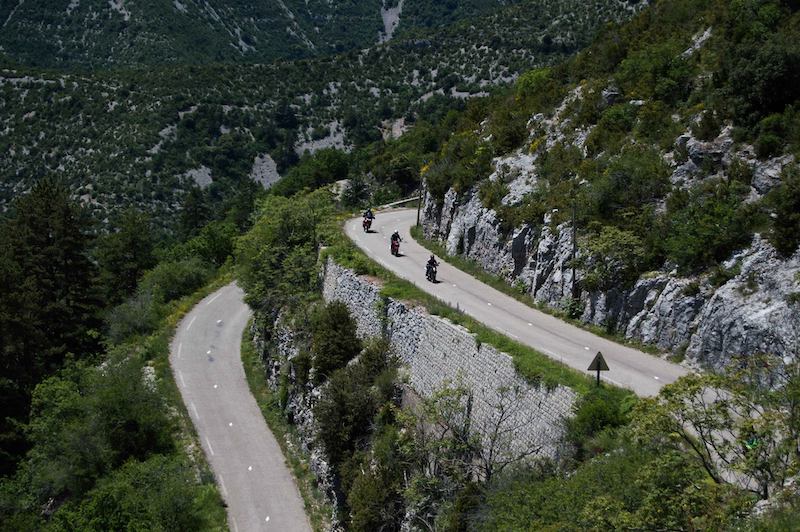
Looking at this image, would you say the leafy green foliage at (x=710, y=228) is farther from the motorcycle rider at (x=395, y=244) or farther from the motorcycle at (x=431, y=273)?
the motorcycle rider at (x=395, y=244)

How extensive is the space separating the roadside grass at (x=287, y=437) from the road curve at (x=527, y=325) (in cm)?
800

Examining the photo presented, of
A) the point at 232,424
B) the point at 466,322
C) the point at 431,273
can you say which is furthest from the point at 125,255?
the point at 466,322

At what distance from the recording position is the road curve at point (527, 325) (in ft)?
65.1

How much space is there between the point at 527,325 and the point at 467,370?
10.5 feet

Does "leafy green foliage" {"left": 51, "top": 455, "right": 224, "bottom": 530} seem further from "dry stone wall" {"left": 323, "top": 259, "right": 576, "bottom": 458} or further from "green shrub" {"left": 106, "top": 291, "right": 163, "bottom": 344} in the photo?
"green shrub" {"left": 106, "top": 291, "right": 163, "bottom": 344}

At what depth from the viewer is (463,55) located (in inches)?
4304

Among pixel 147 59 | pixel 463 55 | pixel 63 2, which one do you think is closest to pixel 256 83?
pixel 463 55

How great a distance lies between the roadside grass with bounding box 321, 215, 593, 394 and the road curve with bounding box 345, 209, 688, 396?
76 centimetres

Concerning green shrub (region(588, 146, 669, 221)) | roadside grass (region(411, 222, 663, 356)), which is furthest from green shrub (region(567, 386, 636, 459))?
green shrub (region(588, 146, 669, 221))

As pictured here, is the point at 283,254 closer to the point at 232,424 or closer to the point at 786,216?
the point at 232,424

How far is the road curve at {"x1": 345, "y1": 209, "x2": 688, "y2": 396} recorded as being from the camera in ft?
65.1

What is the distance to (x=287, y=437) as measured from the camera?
31625 millimetres

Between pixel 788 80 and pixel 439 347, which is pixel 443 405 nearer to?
pixel 439 347

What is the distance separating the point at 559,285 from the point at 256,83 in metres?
104
